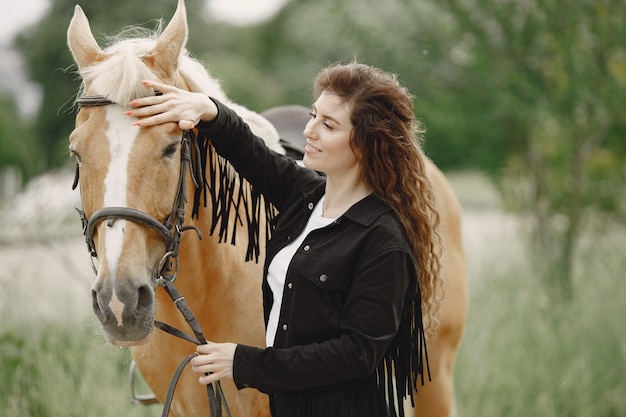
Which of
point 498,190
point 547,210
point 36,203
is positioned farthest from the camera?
point 498,190

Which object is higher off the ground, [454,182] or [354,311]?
[454,182]

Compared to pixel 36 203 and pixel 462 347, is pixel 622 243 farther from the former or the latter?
pixel 36 203

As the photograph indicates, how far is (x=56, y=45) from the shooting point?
21.2 meters

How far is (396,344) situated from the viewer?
1988 millimetres

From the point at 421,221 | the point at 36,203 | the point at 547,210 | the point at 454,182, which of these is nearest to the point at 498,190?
the point at 547,210

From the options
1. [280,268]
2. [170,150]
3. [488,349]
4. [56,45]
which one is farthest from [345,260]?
[56,45]

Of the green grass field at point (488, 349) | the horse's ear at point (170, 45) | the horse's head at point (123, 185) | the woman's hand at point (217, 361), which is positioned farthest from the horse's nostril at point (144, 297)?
the green grass field at point (488, 349)

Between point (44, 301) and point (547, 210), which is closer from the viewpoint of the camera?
point (44, 301)

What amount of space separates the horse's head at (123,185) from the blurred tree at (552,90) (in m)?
4.01

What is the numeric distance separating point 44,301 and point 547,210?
427 centimetres

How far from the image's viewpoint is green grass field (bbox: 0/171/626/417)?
3764 millimetres

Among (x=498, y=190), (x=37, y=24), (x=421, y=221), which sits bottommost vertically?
(x=421, y=221)

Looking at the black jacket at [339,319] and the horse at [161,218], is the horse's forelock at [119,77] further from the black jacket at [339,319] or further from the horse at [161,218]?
the black jacket at [339,319]

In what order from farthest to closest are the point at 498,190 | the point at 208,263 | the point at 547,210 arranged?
the point at 498,190
the point at 547,210
the point at 208,263
